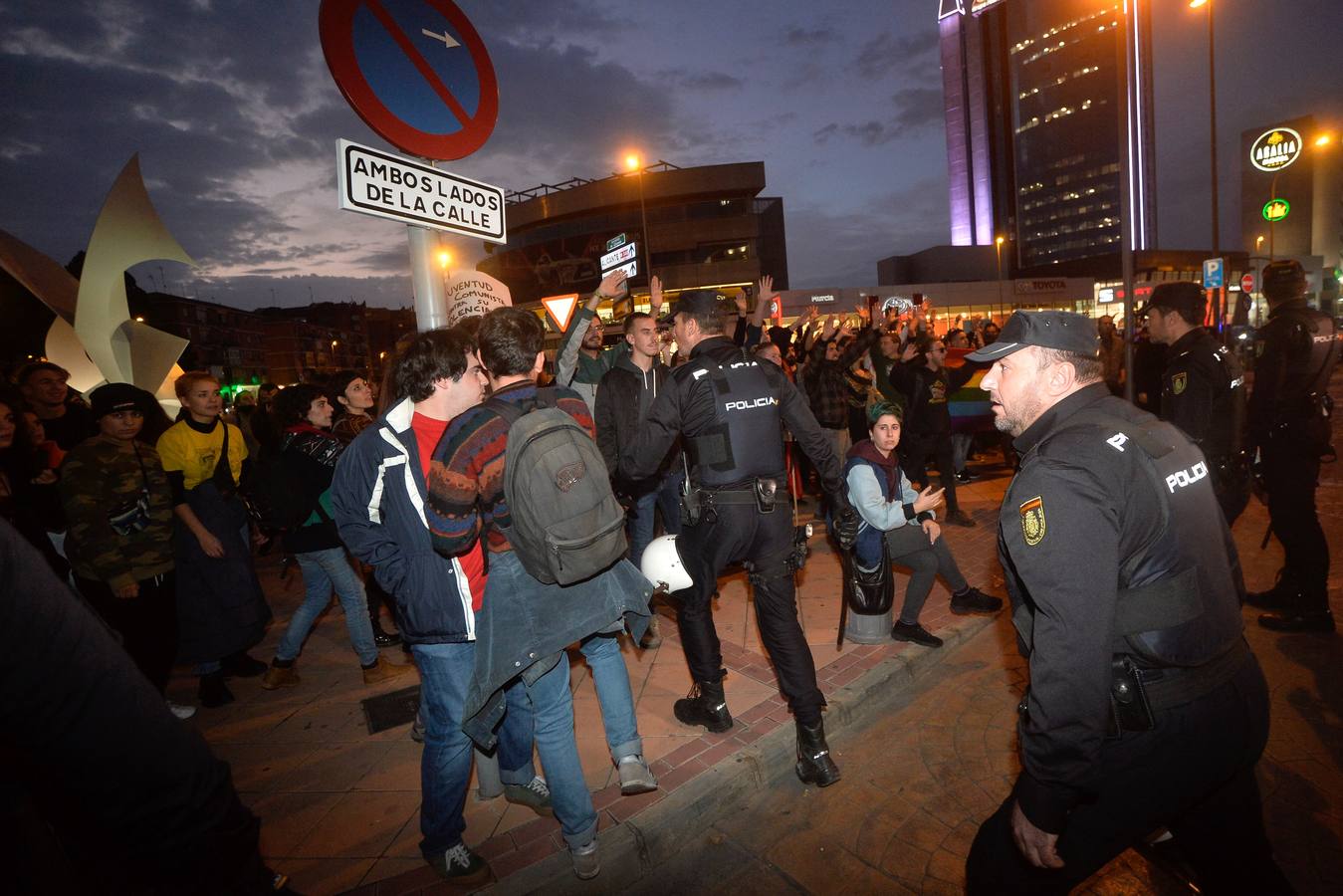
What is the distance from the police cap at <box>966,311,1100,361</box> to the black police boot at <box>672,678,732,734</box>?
2.56 metres

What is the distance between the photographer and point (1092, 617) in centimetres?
155

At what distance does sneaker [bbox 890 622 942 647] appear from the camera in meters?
4.59

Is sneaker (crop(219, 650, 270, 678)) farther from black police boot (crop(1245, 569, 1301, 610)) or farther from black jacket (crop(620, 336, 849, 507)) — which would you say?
black police boot (crop(1245, 569, 1301, 610))

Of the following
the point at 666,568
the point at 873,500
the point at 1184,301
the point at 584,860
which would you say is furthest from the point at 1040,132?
the point at 584,860

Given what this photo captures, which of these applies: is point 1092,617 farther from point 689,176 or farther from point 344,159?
point 689,176

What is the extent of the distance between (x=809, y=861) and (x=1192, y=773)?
174 cm

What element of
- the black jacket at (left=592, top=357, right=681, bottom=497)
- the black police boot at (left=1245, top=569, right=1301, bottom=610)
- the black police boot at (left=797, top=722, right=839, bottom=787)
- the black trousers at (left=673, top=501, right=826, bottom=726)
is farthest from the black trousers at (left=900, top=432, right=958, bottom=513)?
the black police boot at (left=797, top=722, right=839, bottom=787)

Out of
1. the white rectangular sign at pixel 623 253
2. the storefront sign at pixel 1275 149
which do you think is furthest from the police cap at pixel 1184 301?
the storefront sign at pixel 1275 149

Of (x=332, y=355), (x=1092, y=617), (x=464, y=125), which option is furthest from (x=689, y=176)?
(x=332, y=355)

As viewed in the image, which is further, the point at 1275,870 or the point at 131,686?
the point at 1275,870

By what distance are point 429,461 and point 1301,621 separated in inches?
227

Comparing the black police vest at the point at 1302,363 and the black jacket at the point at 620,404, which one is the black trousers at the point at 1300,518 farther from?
the black jacket at the point at 620,404

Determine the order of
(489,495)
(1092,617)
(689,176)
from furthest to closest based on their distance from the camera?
(689,176) < (489,495) < (1092,617)

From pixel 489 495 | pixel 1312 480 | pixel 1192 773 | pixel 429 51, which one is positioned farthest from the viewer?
pixel 1312 480
